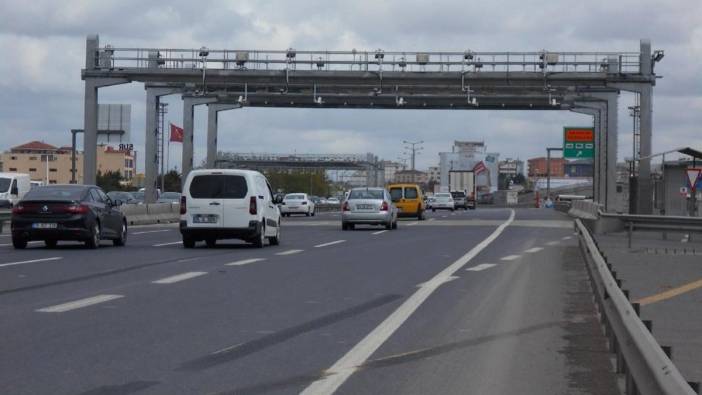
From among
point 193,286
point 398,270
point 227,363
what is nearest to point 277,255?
point 398,270

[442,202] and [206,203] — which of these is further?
[442,202]

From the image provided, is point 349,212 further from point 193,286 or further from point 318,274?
point 193,286

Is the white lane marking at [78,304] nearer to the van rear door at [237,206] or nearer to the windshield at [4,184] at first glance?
the van rear door at [237,206]

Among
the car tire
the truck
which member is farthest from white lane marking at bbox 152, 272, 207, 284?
the truck

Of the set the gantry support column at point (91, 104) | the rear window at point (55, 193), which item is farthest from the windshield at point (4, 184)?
the rear window at point (55, 193)

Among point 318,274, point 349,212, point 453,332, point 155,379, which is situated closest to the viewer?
point 155,379

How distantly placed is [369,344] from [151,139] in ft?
156

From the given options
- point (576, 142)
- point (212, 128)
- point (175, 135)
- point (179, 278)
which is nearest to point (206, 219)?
point (179, 278)

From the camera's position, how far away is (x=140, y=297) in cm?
1466

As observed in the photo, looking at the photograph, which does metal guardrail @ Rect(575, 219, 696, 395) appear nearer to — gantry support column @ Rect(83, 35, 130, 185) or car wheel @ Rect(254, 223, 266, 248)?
car wheel @ Rect(254, 223, 266, 248)

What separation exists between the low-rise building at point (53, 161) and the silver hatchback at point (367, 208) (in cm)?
11749

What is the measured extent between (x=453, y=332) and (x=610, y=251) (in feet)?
55.0

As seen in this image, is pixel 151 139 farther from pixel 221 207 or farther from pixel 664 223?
pixel 664 223

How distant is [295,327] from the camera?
11898 mm
